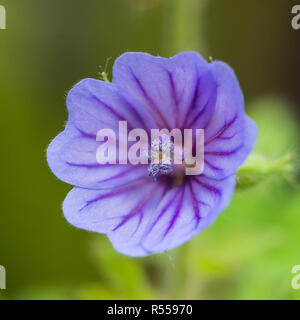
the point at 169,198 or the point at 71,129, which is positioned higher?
the point at 71,129

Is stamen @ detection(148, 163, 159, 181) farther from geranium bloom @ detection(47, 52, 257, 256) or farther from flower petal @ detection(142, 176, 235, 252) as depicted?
flower petal @ detection(142, 176, 235, 252)

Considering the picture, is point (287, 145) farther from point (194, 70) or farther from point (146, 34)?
point (194, 70)

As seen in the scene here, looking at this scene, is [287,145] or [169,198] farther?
[287,145]

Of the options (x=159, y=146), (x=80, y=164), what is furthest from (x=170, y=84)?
(x=80, y=164)

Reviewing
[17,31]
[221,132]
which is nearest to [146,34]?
[17,31]

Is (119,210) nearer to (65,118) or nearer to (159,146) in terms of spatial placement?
(159,146)

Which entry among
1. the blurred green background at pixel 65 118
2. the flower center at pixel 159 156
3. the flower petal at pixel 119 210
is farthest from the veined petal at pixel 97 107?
the blurred green background at pixel 65 118

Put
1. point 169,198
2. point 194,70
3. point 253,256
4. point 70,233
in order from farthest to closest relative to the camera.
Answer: point 70,233 < point 253,256 < point 169,198 < point 194,70
